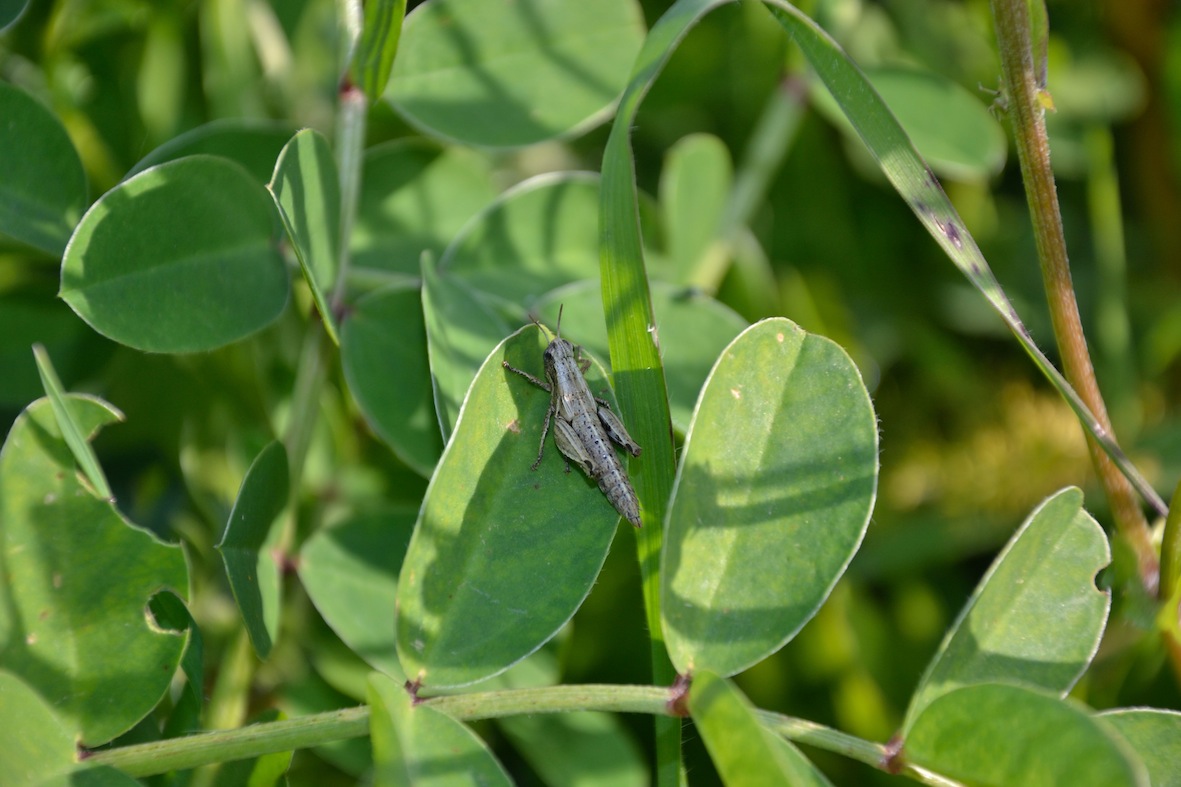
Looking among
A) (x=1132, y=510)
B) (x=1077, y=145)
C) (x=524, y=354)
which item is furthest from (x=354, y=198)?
(x=1077, y=145)

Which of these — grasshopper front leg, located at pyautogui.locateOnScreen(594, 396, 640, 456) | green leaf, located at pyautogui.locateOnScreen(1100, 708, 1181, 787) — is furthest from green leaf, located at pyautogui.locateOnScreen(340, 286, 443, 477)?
green leaf, located at pyautogui.locateOnScreen(1100, 708, 1181, 787)

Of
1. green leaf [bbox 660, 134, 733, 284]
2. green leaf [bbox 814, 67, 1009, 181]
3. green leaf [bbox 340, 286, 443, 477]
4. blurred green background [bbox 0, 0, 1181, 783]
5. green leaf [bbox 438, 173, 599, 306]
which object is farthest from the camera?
green leaf [bbox 814, 67, 1009, 181]

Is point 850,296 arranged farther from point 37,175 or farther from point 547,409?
Answer: point 37,175

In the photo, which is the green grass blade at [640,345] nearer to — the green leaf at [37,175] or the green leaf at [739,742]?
the green leaf at [739,742]

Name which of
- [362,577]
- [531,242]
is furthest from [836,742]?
[531,242]

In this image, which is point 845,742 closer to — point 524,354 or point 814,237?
point 524,354

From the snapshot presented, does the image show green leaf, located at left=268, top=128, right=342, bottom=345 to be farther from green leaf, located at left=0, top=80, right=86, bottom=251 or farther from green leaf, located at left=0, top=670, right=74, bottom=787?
green leaf, located at left=0, top=670, right=74, bottom=787
